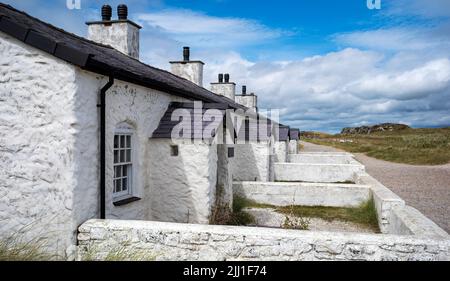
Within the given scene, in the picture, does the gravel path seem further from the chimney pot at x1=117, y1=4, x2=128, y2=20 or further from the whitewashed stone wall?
the chimney pot at x1=117, y1=4, x2=128, y2=20

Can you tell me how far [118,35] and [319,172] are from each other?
9.74 m

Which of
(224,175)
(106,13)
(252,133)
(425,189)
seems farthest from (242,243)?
(425,189)

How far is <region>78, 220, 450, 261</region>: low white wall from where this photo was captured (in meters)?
4.74

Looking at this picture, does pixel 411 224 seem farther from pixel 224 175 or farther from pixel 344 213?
pixel 224 175

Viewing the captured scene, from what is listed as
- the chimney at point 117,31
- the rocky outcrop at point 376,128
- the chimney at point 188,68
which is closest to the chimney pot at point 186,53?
the chimney at point 188,68

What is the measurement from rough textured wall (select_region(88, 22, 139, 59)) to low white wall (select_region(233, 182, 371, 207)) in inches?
236

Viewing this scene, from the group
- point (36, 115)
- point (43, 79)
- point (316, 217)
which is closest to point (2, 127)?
point (36, 115)

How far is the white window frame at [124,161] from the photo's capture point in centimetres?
710

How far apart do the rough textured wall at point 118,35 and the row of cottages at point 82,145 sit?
4.75 metres

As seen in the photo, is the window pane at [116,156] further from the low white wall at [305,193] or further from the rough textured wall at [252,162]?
the rough textured wall at [252,162]

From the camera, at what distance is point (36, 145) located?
5488mm

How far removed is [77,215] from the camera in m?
5.52

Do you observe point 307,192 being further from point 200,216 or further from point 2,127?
point 2,127

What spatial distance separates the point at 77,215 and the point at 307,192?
715 cm
